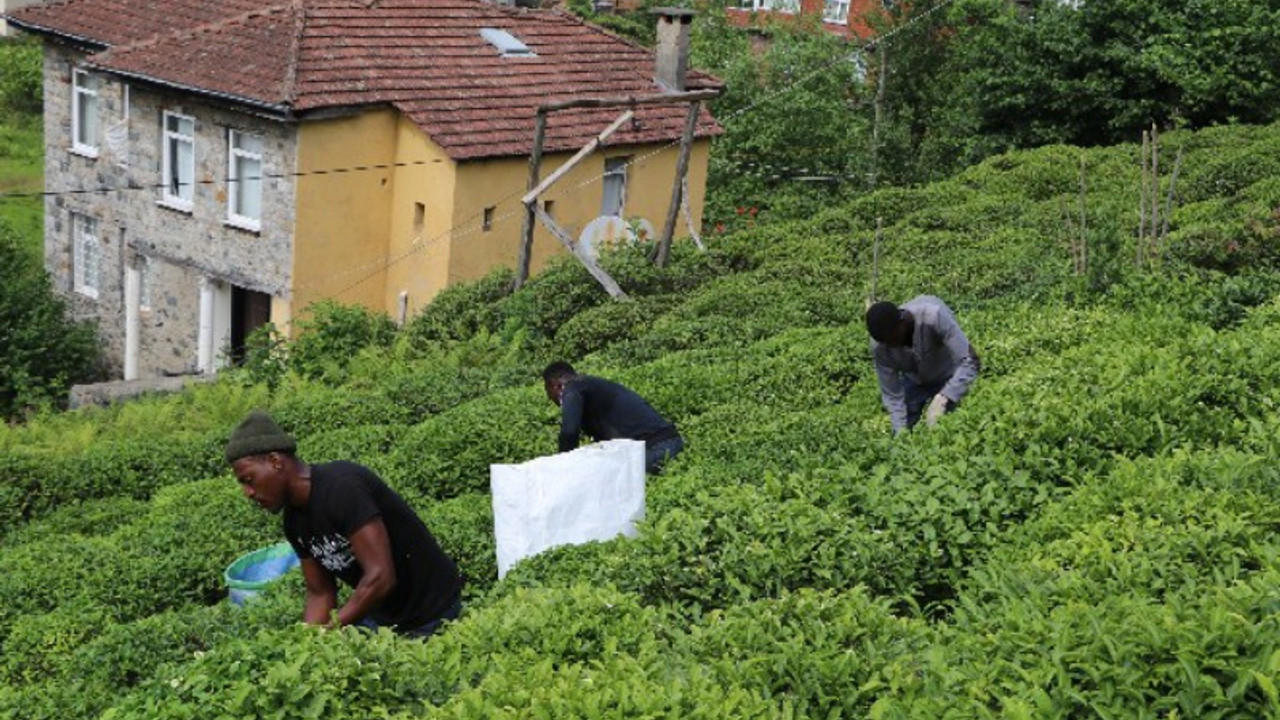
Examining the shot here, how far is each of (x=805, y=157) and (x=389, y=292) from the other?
10831 millimetres

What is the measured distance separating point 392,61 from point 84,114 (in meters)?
6.11

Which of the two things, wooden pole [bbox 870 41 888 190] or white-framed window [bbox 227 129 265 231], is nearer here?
white-framed window [bbox 227 129 265 231]

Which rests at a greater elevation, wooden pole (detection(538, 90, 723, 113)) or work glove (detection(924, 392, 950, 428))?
wooden pole (detection(538, 90, 723, 113))

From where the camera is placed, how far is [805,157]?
32.8 metres

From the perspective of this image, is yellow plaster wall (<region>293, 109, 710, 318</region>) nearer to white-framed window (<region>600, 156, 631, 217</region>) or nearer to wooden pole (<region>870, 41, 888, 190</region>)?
white-framed window (<region>600, 156, 631, 217</region>)

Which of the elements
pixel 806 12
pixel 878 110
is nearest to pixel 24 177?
pixel 878 110

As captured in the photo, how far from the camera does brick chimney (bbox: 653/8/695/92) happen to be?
26.1m

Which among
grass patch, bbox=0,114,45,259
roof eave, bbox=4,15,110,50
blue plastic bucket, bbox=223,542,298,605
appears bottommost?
grass patch, bbox=0,114,45,259

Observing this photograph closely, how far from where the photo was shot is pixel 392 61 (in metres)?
24.4

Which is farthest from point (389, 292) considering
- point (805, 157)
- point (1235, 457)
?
point (1235, 457)

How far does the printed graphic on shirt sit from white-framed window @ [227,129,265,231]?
55.8 ft

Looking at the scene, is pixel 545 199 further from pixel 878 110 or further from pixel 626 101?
pixel 878 110

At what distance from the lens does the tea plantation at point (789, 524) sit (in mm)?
5875

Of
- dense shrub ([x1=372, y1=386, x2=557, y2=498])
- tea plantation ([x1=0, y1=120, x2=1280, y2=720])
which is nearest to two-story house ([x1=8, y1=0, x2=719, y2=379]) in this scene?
tea plantation ([x1=0, y1=120, x2=1280, y2=720])
